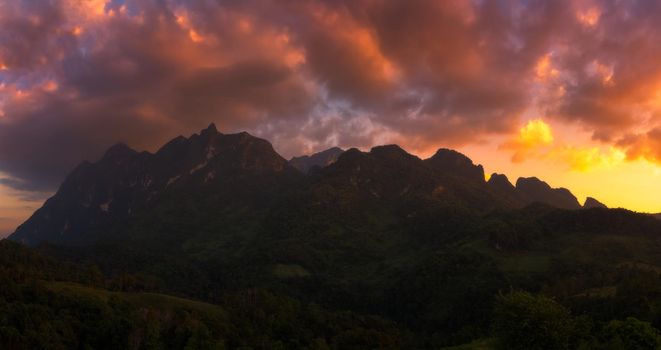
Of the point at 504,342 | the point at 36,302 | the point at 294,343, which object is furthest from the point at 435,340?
the point at 36,302

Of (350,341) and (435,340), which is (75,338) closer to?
(350,341)

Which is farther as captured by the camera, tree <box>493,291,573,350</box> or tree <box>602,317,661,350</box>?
tree <box>602,317,661,350</box>

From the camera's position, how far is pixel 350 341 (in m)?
195

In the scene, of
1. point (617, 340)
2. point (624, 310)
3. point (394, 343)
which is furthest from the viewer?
point (394, 343)

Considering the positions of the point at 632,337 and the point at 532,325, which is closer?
the point at 532,325

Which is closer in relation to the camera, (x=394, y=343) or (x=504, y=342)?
(x=504, y=342)

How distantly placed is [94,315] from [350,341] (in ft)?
305

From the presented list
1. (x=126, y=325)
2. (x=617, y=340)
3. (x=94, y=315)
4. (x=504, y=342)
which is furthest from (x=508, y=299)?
(x=94, y=315)

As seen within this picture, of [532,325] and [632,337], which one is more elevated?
[532,325]

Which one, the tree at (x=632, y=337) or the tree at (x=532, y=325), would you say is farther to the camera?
the tree at (x=632, y=337)

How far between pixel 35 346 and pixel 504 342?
137m

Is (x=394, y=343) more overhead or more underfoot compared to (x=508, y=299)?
more underfoot

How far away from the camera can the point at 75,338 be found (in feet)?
546

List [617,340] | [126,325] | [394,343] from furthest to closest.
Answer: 1. [394,343]
2. [126,325]
3. [617,340]
